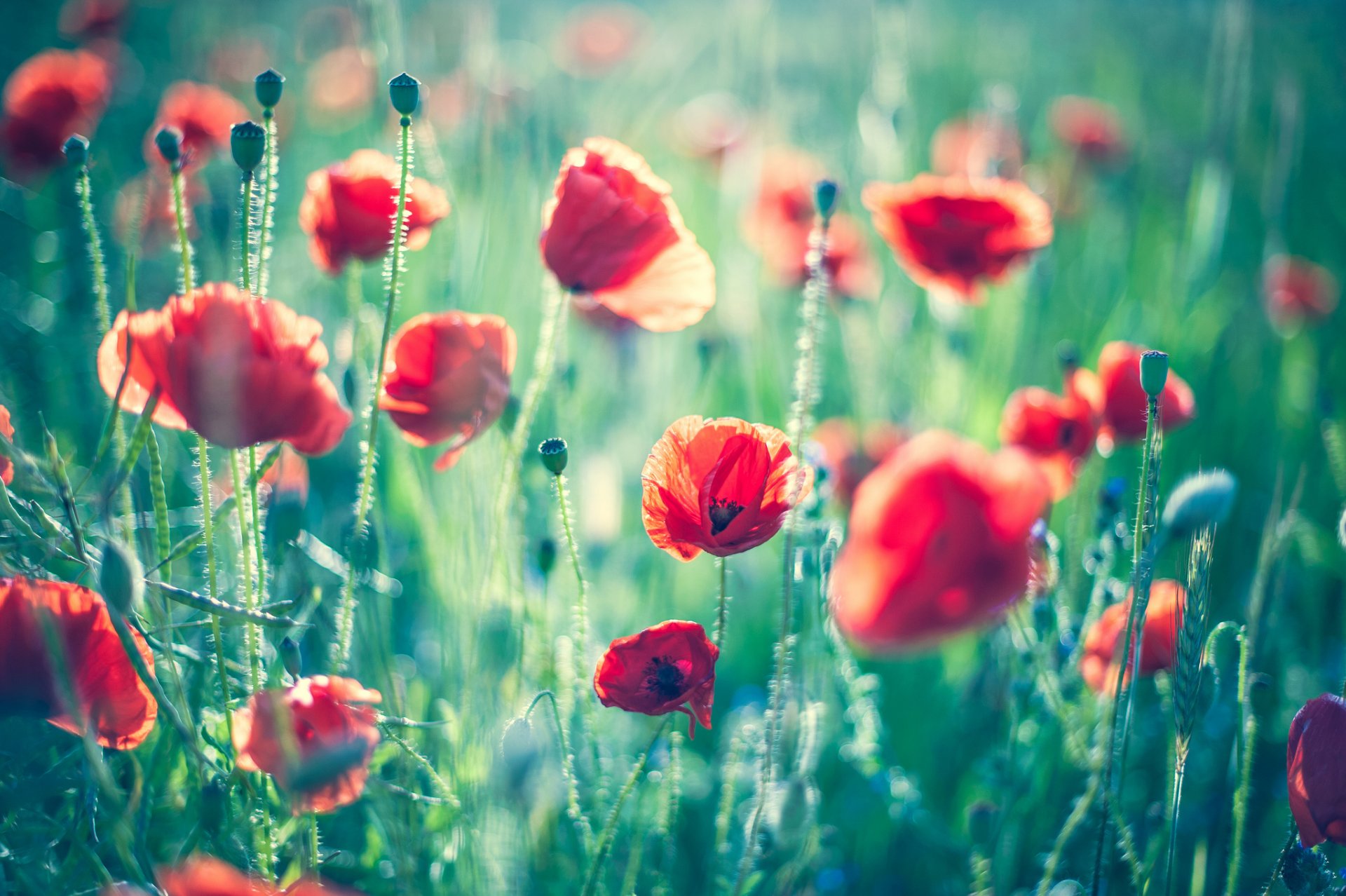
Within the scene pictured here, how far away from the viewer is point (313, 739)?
0.79 m

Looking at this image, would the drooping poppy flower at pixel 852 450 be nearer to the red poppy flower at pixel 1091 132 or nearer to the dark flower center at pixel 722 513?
the dark flower center at pixel 722 513

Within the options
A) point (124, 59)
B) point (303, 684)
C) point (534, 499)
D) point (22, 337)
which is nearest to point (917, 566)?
point (303, 684)

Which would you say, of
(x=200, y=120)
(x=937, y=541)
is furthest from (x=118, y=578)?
(x=200, y=120)

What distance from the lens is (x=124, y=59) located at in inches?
121

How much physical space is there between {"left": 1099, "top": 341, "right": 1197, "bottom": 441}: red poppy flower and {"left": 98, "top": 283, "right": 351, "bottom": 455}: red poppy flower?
0.97 meters

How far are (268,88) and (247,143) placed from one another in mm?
109

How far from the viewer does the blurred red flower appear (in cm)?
118

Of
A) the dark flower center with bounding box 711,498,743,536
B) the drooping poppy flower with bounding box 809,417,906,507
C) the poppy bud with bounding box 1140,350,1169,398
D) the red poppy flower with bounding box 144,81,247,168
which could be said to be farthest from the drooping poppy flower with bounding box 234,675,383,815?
the red poppy flower with bounding box 144,81,247,168

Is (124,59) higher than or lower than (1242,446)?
higher

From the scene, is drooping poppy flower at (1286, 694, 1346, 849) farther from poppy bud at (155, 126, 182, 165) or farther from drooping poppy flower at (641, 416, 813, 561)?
poppy bud at (155, 126, 182, 165)

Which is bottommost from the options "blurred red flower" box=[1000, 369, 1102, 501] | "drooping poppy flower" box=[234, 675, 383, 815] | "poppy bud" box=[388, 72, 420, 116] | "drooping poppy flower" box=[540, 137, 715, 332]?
"drooping poppy flower" box=[234, 675, 383, 815]

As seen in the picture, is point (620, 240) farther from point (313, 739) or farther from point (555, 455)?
point (313, 739)

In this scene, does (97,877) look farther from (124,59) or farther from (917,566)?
(124,59)

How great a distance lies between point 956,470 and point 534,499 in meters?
1.34
